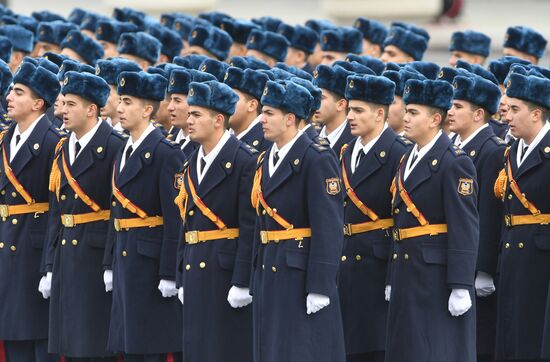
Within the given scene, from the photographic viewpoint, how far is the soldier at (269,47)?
14773mm

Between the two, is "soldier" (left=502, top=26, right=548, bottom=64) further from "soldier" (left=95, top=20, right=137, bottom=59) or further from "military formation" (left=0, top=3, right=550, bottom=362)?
"soldier" (left=95, top=20, right=137, bottom=59)

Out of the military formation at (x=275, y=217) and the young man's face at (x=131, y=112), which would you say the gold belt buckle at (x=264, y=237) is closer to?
the military formation at (x=275, y=217)

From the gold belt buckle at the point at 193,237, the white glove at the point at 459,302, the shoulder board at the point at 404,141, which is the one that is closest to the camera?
the white glove at the point at 459,302

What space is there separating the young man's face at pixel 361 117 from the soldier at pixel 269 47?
410 centimetres

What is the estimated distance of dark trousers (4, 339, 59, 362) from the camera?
1141 centimetres

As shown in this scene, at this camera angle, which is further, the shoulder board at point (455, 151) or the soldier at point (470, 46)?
the soldier at point (470, 46)

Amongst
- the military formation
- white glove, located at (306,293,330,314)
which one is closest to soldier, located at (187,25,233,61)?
the military formation

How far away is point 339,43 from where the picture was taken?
15180 millimetres

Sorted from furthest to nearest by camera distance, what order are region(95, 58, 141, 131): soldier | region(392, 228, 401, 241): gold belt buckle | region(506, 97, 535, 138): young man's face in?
region(95, 58, 141, 131): soldier
region(506, 97, 535, 138): young man's face
region(392, 228, 401, 241): gold belt buckle

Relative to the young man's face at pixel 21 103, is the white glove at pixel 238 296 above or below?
below

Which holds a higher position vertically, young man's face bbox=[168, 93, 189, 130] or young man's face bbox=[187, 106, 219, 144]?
young man's face bbox=[187, 106, 219, 144]

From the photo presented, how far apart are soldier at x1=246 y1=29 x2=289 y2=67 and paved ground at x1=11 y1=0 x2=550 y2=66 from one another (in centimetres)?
927

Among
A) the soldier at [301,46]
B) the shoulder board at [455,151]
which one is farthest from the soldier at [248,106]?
the soldier at [301,46]

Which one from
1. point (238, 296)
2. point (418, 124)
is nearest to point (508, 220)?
point (418, 124)
